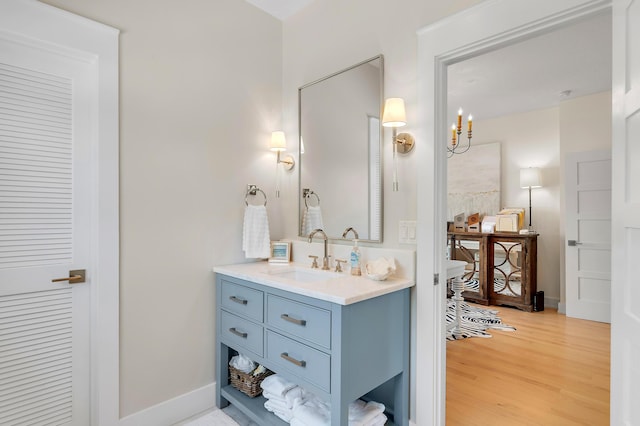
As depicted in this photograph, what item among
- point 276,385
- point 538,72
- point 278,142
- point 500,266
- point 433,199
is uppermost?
point 538,72

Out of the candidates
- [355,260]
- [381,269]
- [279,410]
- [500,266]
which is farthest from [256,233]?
[500,266]

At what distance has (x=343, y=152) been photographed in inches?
87.5

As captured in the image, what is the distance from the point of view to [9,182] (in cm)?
155

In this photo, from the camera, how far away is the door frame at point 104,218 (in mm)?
1753

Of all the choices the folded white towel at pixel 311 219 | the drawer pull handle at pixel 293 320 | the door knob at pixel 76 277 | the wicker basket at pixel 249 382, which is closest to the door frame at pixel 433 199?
the drawer pull handle at pixel 293 320

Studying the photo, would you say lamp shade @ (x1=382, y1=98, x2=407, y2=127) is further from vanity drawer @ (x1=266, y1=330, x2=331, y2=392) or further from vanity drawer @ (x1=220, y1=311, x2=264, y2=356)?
vanity drawer @ (x1=220, y1=311, x2=264, y2=356)

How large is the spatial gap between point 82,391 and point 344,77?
7.62 ft

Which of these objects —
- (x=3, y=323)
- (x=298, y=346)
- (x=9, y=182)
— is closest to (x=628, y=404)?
(x=298, y=346)

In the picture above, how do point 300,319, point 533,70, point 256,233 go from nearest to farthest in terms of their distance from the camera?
point 300,319
point 256,233
point 533,70

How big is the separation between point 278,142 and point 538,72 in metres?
2.89

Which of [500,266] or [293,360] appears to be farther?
[500,266]

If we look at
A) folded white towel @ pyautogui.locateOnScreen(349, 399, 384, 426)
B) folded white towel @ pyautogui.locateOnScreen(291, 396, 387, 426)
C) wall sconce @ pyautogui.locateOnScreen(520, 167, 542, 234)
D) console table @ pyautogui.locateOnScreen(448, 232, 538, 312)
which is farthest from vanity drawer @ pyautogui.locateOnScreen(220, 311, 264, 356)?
wall sconce @ pyautogui.locateOnScreen(520, 167, 542, 234)

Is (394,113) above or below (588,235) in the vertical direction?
above

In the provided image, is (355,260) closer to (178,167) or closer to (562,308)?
(178,167)
